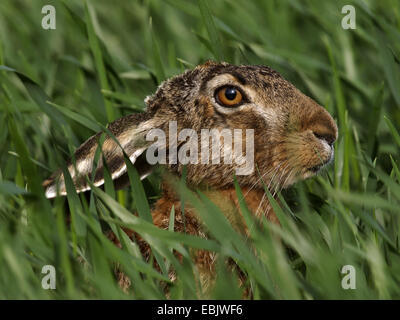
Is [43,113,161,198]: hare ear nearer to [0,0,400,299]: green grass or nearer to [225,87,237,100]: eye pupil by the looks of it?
[0,0,400,299]: green grass

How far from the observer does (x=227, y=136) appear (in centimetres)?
351

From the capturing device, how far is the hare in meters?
3.43

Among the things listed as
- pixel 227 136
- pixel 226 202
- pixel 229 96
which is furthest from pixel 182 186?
pixel 229 96

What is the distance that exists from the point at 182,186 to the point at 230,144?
1.86ft

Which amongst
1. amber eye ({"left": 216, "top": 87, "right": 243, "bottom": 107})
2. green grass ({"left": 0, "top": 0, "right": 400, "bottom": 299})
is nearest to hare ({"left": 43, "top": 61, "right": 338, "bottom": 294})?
amber eye ({"left": 216, "top": 87, "right": 243, "bottom": 107})

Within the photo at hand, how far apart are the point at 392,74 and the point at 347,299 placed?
1932mm

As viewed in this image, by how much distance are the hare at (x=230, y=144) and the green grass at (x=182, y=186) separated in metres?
0.12

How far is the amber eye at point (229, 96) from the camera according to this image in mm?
3562

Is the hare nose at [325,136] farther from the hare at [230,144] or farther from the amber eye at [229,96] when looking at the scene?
the amber eye at [229,96]

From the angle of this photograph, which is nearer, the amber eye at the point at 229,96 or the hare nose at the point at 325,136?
the hare nose at the point at 325,136

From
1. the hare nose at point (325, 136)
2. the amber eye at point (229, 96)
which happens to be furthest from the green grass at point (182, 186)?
the amber eye at point (229, 96)

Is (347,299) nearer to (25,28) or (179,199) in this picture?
(179,199)

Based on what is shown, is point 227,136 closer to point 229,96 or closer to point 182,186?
point 229,96
